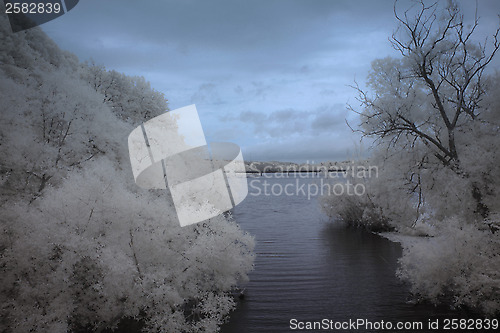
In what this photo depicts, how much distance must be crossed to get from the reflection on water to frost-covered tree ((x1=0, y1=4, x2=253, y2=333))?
125 centimetres

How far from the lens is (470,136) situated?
40.7 feet

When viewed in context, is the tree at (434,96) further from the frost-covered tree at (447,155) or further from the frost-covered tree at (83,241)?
the frost-covered tree at (83,241)

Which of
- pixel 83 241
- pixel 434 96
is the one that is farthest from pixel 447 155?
pixel 83 241

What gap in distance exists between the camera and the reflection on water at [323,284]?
33.4 ft

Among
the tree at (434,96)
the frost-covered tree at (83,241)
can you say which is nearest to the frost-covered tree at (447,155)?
the tree at (434,96)

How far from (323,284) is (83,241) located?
8765 mm

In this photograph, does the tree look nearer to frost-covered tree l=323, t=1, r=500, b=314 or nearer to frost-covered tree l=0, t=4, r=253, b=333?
frost-covered tree l=323, t=1, r=500, b=314

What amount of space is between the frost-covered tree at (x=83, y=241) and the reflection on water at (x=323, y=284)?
125 cm

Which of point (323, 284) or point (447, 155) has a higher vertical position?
point (447, 155)

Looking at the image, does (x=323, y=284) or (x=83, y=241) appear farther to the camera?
(x=323, y=284)

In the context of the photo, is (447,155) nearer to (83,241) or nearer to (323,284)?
(323,284)

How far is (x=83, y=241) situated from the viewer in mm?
8453

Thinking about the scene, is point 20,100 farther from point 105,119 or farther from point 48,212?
point 48,212

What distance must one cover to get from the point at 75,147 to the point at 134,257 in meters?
5.96
